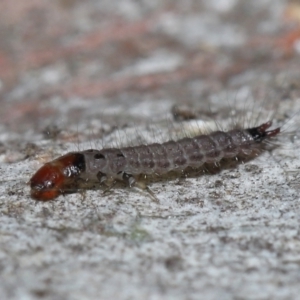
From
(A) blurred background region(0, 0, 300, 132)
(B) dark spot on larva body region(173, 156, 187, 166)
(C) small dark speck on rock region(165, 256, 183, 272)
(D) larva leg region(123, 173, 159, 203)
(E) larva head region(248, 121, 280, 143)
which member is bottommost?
(C) small dark speck on rock region(165, 256, 183, 272)

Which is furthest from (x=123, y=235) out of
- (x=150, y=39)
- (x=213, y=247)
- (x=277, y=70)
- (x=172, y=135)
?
(x=150, y=39)

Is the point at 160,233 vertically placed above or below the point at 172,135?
below

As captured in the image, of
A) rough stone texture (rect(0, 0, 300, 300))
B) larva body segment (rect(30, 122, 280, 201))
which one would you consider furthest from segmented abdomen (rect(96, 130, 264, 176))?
rough stone texture (rect(0, 0, 300, 300))

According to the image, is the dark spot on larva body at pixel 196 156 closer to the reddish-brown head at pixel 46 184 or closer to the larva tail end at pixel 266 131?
the larva tail end at pixel 266 131

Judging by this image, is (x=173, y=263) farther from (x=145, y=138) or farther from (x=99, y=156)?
(x=145, y=138)

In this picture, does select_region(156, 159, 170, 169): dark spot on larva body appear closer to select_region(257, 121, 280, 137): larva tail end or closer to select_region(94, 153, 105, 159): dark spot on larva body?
select_region(94, 153, 105, 159): dark spot on larva body

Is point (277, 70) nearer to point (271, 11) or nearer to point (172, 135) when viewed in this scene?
point (271, 11)
